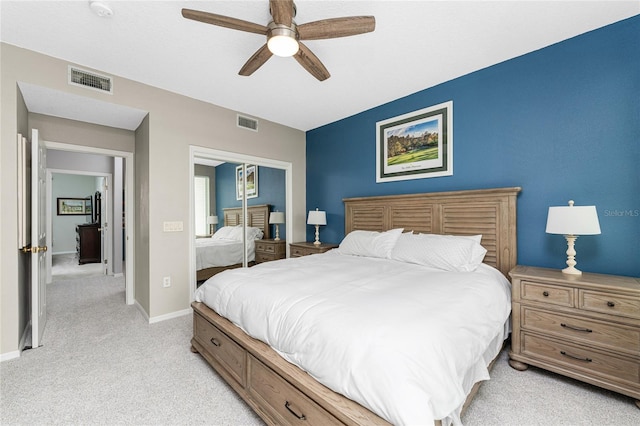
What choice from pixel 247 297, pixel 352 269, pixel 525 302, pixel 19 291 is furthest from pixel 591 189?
pixel 19 291

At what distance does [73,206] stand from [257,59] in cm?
936

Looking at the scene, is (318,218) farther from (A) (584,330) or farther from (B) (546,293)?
(A) (584,330)

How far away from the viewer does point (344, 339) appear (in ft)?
4.15

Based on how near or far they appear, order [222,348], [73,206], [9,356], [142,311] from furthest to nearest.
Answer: [73,206] < [142,311] < [9,356] < [222,348]

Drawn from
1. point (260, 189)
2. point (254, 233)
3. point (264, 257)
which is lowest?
point (264, 257)

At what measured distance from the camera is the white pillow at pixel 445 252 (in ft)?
8.27

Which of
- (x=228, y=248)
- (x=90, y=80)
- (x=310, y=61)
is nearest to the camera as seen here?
(x=310, y=61)

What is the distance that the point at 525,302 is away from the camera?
2.19m

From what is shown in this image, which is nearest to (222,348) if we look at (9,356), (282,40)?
(9,356)

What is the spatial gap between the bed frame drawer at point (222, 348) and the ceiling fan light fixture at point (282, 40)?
2.07 meters

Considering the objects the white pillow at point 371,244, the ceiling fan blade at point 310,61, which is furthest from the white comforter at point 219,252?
the ceiling fan blade at point 310,61

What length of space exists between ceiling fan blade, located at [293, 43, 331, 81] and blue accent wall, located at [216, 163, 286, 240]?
220 centimetres

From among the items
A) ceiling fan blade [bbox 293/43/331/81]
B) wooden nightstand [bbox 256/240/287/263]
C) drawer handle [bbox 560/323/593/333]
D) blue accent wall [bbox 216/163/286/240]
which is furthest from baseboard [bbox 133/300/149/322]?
drawer handle [bbox 560/323/593/333]

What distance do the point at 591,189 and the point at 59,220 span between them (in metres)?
11.7
